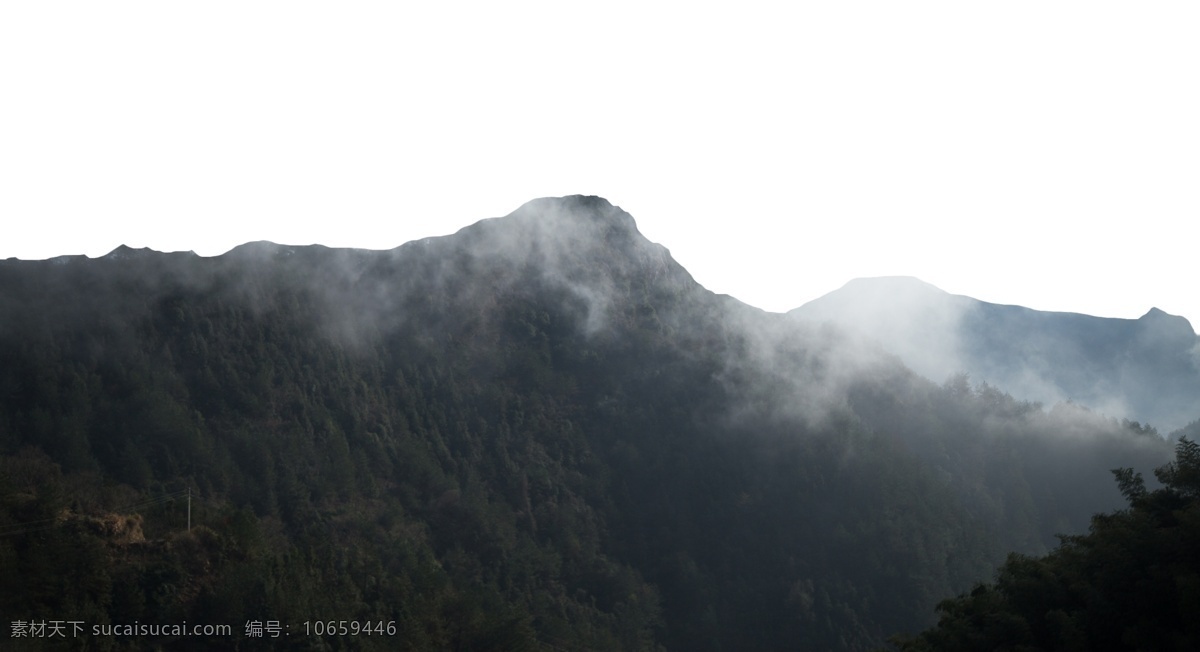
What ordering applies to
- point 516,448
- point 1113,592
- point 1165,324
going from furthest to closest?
point 1165,324 → point 516,448 → point 1113,592

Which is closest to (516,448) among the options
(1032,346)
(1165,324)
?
(1032,346)

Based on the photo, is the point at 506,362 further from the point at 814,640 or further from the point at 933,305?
the point at 933,305

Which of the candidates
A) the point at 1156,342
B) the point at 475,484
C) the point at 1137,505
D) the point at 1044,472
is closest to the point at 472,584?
the point at 475,484

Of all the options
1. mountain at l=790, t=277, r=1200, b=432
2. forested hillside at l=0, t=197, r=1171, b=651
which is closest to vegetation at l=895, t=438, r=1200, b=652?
forested hillside at l=0, t=197, r=1171, b=651

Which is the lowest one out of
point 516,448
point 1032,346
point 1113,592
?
point 516,448

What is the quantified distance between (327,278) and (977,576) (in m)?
59.0

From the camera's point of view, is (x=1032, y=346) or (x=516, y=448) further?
(x=1032, y=346)

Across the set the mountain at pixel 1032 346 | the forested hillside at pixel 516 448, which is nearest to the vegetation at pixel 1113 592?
the forested hillside at pixel 516 448

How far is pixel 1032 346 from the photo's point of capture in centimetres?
10512

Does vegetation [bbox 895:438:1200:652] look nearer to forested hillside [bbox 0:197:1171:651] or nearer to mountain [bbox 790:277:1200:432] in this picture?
forested hillside [bbox 0:197:1171:651]

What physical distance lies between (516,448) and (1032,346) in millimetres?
58059

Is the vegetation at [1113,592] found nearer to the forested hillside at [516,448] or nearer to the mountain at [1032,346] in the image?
the forested hillside at [516,448]

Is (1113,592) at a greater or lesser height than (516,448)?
greater

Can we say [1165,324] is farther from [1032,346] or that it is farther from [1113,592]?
[1113,592]
